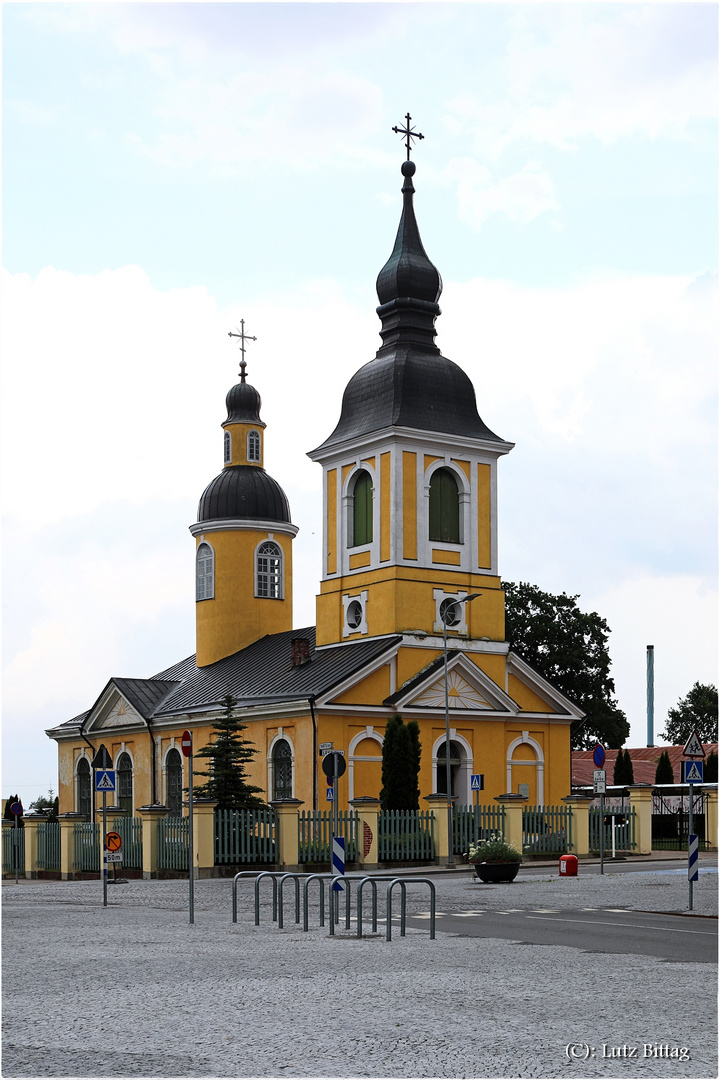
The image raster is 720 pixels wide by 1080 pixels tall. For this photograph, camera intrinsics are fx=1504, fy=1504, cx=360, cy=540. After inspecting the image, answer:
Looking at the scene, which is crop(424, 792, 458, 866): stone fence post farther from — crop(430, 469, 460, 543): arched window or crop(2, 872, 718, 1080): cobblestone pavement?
crop(2, 872, 718, 1080): cobblestone pavement

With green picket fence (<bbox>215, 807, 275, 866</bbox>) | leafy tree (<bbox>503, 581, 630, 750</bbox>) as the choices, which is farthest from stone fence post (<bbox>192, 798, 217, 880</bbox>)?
leafy tree (<bbox>503, 581, 630, 750</bbox>)

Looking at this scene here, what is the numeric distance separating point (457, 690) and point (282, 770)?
582 centimetres

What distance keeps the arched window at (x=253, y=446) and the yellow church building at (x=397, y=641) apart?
850 cm

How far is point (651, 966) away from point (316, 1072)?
6.29 meters

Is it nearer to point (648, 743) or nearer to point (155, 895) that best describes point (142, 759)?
point (155, 895)

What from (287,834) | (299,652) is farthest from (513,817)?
(299,652)

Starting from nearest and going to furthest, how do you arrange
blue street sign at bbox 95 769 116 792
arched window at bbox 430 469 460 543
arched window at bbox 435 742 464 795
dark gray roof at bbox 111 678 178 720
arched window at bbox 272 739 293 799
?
1. blue street sign at bbox 95 769 116 792
2. arched window at bbox 272 739 293 799
3. arched window at bbox 435 742 464 795
4. arched window at bbox 430 469 460 543
5. dark gray roof at bbox 111 678 178 720

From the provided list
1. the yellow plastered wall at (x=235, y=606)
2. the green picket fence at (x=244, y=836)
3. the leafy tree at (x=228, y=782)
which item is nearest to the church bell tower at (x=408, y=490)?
the yellow plastered wall at (x=235, y=606)

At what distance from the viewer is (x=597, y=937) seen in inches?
700

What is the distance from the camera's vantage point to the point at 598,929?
747 inches

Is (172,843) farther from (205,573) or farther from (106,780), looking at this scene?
(205,573)

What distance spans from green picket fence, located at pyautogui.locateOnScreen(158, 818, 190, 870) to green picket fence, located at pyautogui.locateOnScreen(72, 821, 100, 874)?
14.0 ft

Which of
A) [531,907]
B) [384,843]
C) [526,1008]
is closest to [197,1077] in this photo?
[526,1008]

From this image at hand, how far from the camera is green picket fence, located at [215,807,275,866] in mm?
34188
